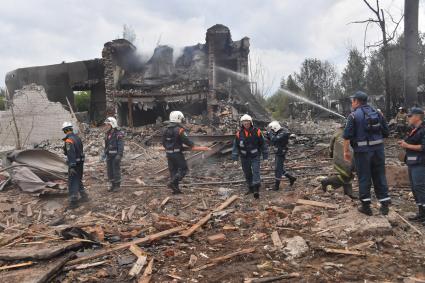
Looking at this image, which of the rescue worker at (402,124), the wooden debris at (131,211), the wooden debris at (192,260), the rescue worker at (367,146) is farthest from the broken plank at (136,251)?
the rescue worker at (402,124)

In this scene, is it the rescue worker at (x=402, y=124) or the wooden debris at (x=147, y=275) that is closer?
the wooden debris at (x=147, y=275)

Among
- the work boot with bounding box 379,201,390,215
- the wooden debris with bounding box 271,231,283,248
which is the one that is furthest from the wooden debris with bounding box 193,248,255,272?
the work boot with bounding box 379,201,390,215

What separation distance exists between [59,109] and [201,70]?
333 inches

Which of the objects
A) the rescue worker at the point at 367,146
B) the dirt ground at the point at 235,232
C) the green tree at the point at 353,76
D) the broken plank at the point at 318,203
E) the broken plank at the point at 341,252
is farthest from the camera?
the green tree at the point at 353,76

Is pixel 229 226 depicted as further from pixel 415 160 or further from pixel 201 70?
pixel 201 70

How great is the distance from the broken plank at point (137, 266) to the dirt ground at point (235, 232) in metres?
Result: 0.07

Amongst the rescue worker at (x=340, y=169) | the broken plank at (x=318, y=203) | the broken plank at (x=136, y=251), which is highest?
the rescue worker at (x=340, y=169)

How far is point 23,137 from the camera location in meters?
19.0

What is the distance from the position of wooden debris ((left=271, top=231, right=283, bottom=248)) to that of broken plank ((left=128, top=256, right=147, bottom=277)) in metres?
1.58

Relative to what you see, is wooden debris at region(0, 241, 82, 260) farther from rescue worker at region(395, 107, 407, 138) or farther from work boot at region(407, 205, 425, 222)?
rescue worker at region(395, 107, 407, 138)

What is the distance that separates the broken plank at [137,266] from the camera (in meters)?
3.97

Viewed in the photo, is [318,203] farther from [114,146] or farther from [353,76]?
[353,76]

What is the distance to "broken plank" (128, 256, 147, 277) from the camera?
13.0 ft

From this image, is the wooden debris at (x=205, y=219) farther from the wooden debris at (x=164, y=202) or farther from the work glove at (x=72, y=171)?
the work glove at (x=72, y=171)
